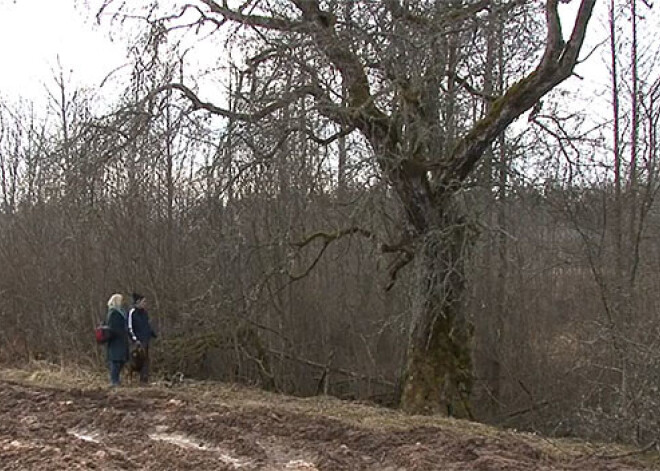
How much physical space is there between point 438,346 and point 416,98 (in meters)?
4.14

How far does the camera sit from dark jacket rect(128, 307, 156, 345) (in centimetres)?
1353

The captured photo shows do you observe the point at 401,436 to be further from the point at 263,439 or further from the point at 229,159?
the point at 229,159

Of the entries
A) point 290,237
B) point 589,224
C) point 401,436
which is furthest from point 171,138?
point 589,224

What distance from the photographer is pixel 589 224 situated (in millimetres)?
14508

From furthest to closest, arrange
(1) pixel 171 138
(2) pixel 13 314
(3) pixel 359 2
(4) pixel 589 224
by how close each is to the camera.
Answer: (2) pixel 13 314
(4) pixel 589 224
(1) pixel 171 138
(3) pixel 359 2

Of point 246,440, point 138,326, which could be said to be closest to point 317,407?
point 246,440

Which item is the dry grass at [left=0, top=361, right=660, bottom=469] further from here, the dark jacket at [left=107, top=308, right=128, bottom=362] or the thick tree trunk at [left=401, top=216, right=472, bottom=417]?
the thick tree trunk at [left=401, top=216, right=472, bottom=417]

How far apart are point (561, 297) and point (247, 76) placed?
8.34 m

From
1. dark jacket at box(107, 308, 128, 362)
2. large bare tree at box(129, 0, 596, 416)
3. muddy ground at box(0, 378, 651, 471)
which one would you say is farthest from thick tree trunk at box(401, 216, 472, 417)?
dark jacket at box(107, 308, 128, 362)

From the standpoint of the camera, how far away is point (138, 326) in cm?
1364

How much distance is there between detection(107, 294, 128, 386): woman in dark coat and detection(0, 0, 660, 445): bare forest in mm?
1696

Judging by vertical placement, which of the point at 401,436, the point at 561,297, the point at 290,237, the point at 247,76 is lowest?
the point at 401,436

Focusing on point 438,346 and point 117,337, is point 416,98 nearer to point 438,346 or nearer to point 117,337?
point 438,346

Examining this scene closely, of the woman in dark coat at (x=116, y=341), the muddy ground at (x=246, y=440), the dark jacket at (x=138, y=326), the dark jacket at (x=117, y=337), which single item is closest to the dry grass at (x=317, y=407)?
the muddy ground at (x=246, y=440)
